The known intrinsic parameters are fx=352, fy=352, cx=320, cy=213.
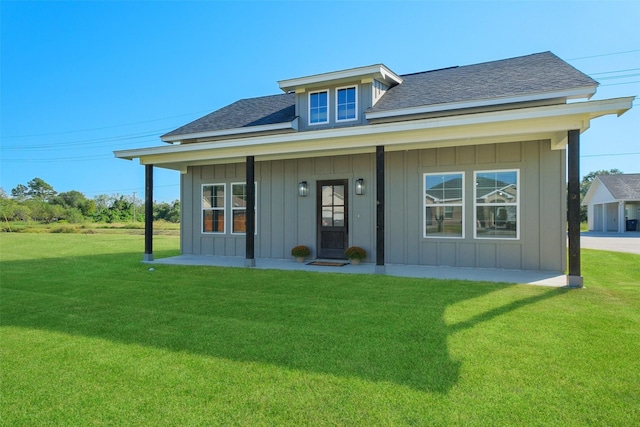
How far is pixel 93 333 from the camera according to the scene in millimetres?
3756

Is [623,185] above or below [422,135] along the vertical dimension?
above

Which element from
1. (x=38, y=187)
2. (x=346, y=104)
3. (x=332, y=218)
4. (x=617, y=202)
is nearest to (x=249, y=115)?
(x=346, y=104)

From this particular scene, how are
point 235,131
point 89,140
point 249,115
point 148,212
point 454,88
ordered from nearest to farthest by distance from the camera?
point 454,88
point 148,212
point 235,131
point 249,115
point 89,140

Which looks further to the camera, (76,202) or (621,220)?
(76,202)

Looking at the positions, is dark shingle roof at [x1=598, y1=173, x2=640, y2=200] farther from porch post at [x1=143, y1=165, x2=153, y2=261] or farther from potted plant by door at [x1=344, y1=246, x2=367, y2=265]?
porch post at [x1=143, y1=165, x2=153, y2=261]

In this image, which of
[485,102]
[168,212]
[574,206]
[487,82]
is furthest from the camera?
Answer: [168,212]

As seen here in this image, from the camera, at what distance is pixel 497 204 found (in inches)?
298

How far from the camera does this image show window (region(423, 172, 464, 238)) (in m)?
7.86

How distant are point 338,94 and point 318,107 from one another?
0.64 metres

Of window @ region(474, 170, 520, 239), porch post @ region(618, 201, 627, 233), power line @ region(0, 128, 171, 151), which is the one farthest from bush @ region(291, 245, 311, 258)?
power line @ region(0, 128, 171, 151)

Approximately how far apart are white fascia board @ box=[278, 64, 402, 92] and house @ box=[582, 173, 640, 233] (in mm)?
22505

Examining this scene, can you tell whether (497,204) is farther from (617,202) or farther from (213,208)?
(617,202)

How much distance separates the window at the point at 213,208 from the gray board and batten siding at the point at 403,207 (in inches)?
6.6

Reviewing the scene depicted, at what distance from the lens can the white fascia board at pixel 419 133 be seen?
5.46m
